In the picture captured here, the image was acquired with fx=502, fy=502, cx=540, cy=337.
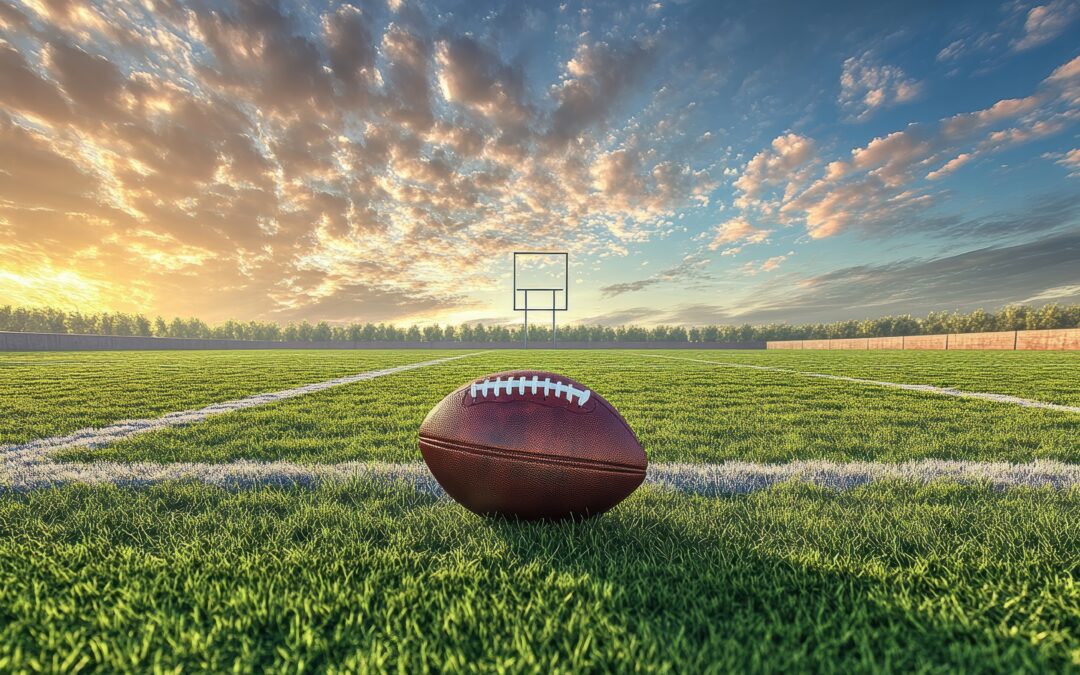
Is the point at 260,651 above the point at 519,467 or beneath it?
beneath

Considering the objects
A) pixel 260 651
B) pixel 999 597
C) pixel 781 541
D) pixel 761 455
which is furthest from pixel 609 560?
pixel 761 455

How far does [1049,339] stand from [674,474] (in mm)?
39424

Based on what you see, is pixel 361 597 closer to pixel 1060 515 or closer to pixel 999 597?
pixel 999 597

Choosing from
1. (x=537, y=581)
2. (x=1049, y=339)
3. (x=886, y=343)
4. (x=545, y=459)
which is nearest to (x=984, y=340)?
(x=1049, y=339)

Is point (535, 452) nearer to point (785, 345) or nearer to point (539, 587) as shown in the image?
point (539, 587)

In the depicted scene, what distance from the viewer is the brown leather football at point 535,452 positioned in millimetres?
1896

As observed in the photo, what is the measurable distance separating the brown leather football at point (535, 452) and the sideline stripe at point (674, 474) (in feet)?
1.69

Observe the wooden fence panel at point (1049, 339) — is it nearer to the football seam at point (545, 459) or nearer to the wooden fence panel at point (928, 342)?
the wooden fence panel at point (928, 342)

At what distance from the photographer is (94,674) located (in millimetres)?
1121

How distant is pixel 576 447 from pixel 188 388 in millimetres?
7454

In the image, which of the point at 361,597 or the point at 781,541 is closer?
the point at 361,597

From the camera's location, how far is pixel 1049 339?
2936 cm

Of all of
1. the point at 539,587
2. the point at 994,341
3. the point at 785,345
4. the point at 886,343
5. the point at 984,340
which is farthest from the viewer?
the point at 785,345

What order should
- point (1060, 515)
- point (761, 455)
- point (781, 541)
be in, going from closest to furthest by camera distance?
1. point (781, 541)
2. point (1060, 515)
3. point (761, 455)
